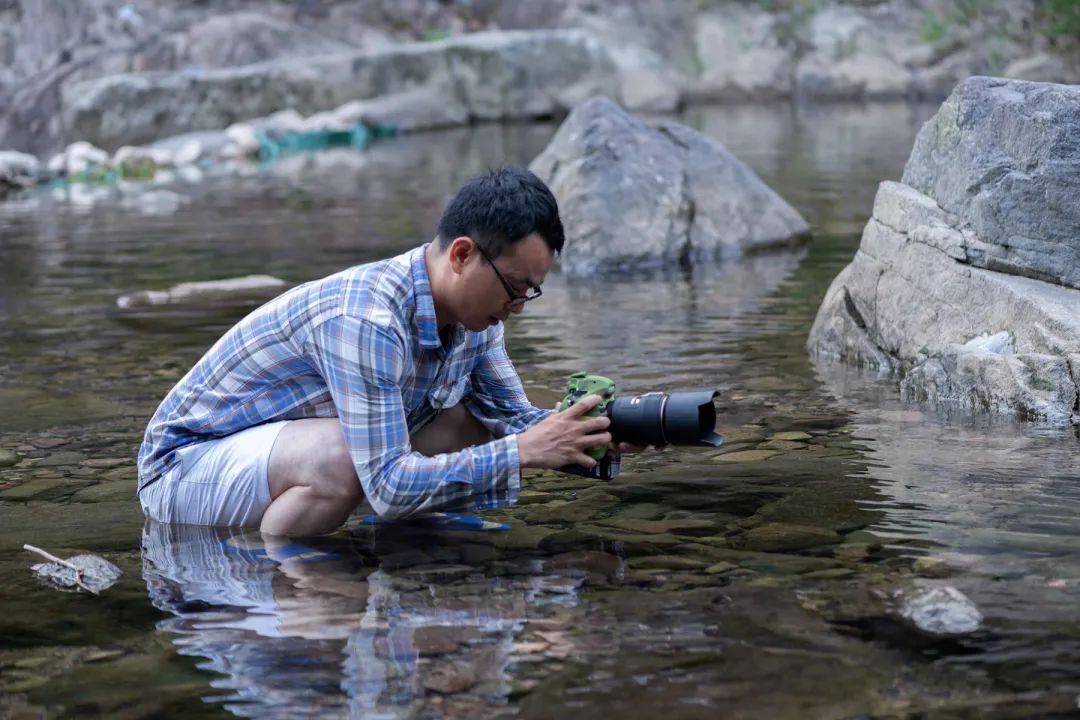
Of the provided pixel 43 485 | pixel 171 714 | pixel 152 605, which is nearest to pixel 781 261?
pixel 43 485

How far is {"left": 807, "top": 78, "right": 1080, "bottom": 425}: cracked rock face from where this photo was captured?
5070 mm

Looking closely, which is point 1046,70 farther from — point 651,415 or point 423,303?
point 423,303

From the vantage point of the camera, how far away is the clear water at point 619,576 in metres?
2.89

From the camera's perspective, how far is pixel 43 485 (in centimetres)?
486

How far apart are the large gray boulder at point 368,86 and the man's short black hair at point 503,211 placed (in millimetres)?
19342

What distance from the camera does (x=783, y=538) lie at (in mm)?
3848

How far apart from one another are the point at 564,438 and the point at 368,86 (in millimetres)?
20929

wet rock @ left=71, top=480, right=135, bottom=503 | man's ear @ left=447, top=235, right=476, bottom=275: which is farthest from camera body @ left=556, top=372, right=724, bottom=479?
wet rock @ left=71, top=480, right=135, bottom=503

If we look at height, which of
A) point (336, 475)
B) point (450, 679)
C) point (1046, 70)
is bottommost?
point (450, 679)

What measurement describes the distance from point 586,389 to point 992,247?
8.21 feet

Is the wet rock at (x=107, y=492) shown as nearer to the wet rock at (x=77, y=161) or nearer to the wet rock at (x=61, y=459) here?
the wet rock at (x=61, y=459)

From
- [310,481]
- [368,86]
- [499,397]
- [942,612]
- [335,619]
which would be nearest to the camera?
[942,612]

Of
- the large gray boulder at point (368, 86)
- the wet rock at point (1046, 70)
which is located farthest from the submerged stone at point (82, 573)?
the wet rock at point (1046, 70)

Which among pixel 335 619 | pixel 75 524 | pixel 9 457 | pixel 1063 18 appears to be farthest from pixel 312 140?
pixel 335 619
